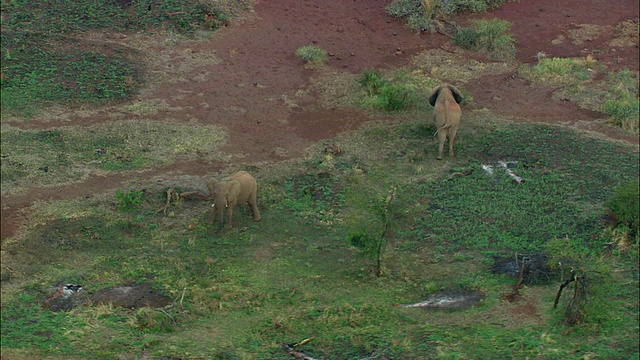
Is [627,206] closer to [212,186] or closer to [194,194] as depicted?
[212,186]

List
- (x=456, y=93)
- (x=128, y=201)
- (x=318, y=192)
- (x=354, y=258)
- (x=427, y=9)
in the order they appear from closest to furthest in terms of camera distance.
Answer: (x=354, y=258) → (x=128, y=201) → (x=318, y=192) → (x=456, y=93) → (x=427, y=9)

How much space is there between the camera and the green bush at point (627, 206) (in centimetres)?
1397

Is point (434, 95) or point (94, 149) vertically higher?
point (434, 95)

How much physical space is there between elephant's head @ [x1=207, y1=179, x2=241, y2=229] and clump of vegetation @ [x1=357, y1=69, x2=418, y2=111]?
5.06 meters

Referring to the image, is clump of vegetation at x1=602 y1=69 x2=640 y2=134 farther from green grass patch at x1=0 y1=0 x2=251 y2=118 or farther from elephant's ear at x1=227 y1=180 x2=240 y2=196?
green grass patch at x1=0 y1=0 x2=251 y2=118

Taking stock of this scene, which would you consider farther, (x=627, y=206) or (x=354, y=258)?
(x=627, y=206)

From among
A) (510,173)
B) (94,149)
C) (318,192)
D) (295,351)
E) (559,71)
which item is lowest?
(94,149)

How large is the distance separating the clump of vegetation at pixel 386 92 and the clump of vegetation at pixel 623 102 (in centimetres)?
364

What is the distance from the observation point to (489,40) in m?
21.2

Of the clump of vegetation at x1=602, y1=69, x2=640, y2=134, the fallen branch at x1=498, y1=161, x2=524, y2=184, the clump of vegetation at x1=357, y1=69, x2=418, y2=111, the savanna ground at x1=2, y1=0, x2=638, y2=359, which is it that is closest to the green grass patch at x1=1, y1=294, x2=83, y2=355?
the savanna ground at x1=2, y1=0, x2=638, y2=359

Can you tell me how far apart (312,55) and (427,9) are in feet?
11.3

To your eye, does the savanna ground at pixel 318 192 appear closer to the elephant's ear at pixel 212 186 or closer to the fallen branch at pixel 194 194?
the fallen branch at pixel 194 194

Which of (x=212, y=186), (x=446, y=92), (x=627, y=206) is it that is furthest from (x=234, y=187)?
(x=627, y=206)

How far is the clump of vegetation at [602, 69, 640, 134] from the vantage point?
18.2 meters
